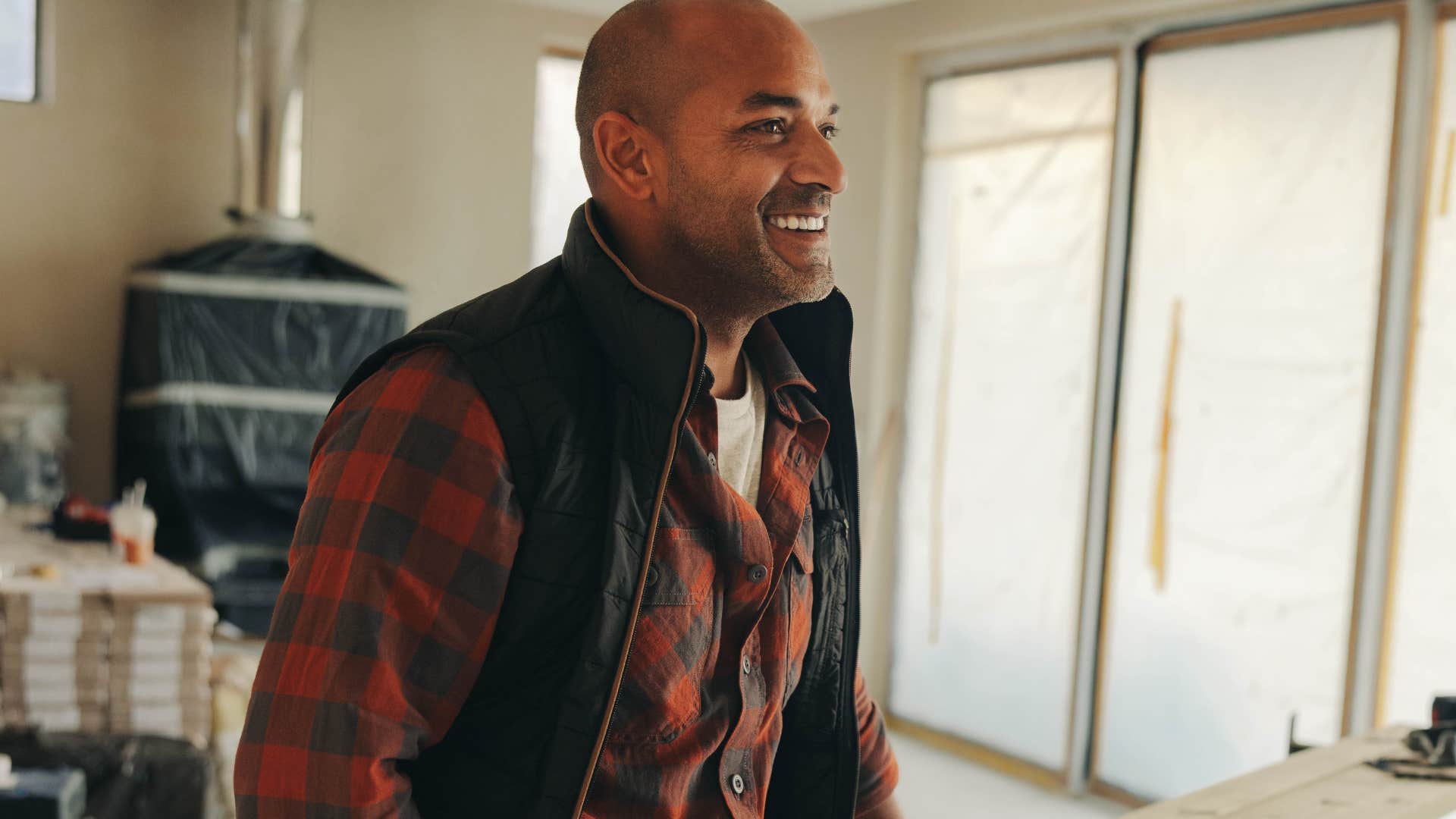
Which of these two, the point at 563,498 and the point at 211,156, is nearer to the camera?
the point at 563,498

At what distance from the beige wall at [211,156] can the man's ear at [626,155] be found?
4.28 meters

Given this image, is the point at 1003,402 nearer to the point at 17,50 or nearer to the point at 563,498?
the point at 17,50

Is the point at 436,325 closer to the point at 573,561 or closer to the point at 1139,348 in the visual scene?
the point at 573,561

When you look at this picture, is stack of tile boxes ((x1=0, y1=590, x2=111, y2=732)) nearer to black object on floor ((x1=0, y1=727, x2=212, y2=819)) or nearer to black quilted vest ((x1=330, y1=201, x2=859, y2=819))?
black object on floor ((x1=0, y1=727, x2=212, y2=819))

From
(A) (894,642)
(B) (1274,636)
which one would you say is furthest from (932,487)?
(B) (1274,636)

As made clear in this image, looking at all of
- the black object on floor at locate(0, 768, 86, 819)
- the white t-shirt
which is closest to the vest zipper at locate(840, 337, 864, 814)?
the white t-shirt

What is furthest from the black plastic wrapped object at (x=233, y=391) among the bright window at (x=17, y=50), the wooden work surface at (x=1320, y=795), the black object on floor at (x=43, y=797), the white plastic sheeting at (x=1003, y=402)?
the wooden work surface at (x=1320, y=795)

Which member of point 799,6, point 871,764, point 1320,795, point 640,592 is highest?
point 799,6

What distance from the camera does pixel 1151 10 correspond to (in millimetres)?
4066

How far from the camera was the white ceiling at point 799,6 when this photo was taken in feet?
15.2

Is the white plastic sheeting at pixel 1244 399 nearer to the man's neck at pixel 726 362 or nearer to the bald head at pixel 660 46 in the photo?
the man's neck at pixel 726 362

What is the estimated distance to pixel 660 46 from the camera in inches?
43.0

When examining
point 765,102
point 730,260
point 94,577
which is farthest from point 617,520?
point 94,577

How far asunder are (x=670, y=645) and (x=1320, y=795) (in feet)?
5.00
